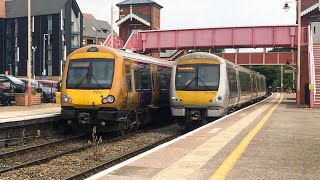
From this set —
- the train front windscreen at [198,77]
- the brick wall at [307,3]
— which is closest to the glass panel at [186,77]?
the train front windscreen at [198,77]

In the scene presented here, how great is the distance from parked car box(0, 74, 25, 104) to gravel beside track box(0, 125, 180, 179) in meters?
10.8

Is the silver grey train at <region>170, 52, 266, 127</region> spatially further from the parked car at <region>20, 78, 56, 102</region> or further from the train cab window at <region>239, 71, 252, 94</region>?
the parked car at <region>20, 78, 56, 102</region>

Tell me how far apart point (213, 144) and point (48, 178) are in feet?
12.7

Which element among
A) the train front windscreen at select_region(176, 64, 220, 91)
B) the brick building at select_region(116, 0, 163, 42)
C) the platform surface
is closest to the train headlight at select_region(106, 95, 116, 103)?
the platform surface

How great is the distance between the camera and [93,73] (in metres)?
14.0

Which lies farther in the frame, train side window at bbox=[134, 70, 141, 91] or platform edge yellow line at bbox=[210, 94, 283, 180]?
train side window at bbox=[134, 70, 141, 91]

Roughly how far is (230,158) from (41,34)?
68.6m

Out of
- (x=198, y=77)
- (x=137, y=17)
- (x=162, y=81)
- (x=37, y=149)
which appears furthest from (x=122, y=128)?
(x=137, y=17)

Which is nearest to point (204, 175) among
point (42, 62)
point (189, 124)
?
point (189, 124)

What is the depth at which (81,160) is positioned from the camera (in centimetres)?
1076

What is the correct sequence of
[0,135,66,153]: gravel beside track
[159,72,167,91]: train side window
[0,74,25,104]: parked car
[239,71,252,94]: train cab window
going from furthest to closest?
1. [0,74,25,104]: parked car
2. [239,71,252,94]: train cab window
3. [159,72,167,91]: train side window
4. [0,135,66,153]: gravel beside track

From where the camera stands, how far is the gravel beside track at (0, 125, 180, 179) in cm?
911

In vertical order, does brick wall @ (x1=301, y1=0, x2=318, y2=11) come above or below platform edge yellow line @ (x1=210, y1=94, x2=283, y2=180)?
above

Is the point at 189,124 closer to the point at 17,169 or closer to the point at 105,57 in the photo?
the point at 105,57
